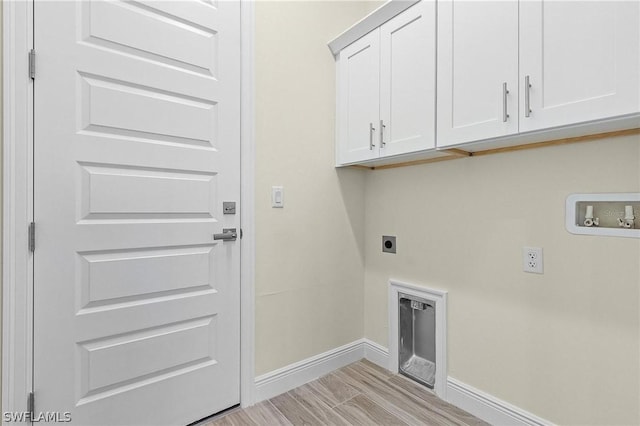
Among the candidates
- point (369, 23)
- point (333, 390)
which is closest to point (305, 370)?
point (333, 390)

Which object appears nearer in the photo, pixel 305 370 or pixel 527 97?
pixel 527 97

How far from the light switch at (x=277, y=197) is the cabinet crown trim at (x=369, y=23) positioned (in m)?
1.03

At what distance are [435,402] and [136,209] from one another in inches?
73.6

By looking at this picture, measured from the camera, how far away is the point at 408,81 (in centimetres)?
172

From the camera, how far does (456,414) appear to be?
1.69m

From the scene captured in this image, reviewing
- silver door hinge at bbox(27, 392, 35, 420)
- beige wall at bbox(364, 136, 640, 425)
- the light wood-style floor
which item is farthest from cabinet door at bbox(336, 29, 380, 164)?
silver door hinge at bbox(27, 392, 35, 420)

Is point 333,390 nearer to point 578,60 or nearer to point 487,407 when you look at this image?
point 487,407

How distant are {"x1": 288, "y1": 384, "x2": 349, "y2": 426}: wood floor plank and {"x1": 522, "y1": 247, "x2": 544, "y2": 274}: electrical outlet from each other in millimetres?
1183

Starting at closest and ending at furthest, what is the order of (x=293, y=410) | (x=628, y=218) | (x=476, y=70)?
1. (x=628, y=218)
2. (x=476, y=70)
3. (x=293, y=410)

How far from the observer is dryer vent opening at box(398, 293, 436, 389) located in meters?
1.97

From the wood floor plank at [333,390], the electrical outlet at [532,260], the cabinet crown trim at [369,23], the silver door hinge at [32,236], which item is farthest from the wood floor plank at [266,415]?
the cabinet crown trim at [369,23]

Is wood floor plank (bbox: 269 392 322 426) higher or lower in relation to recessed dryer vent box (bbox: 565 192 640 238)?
lower

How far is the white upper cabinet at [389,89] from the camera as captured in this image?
163 centimetres

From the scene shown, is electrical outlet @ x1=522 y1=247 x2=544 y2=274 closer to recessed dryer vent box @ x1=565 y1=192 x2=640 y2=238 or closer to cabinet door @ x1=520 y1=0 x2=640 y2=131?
recessed dryer vent box @ x1=565 y1=192 x2=640 y2=238
